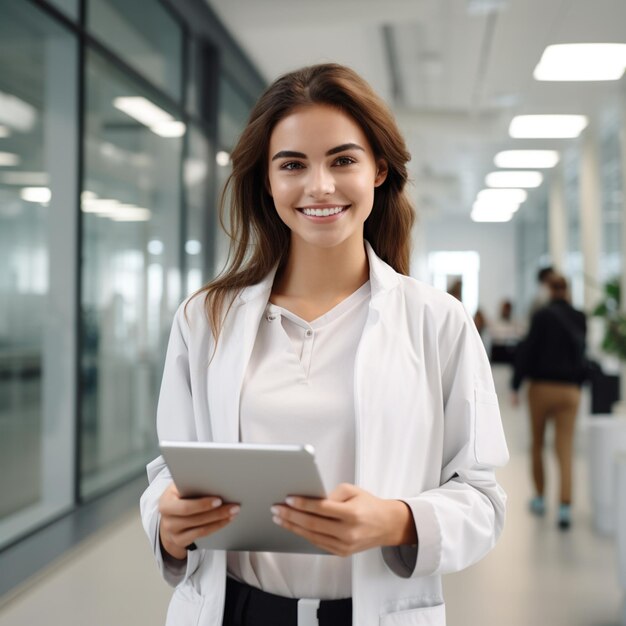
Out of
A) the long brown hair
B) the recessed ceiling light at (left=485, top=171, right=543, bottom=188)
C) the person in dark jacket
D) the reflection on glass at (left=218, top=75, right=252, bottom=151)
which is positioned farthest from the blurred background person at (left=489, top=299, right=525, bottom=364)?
the long brown hair

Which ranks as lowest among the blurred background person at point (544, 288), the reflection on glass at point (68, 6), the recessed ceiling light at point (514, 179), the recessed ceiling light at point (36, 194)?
the blurred background person at point (544, 288)

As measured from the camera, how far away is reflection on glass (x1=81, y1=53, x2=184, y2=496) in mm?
5359

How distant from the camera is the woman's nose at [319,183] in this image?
1476 millimetres

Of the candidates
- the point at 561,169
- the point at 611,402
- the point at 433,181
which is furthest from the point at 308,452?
the point at 433,181

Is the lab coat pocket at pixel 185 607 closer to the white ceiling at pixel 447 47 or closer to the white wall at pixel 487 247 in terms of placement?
the white ceiling at pixel 447 47

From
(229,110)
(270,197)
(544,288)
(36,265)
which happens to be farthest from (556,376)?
(229,110)

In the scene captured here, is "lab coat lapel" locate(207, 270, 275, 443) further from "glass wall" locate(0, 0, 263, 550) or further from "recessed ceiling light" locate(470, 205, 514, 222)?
"recessed ceiling light" locate(470, 205, 514, 222)

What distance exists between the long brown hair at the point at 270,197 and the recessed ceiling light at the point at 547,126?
914 centimetres

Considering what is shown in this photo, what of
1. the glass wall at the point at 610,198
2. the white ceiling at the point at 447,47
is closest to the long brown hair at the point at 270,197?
the white ceiling at the point at 447,47

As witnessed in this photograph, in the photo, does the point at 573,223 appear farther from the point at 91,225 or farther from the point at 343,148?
the point at 343,148

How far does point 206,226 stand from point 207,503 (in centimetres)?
666

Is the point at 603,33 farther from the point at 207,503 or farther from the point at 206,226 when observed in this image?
the point at 207,503

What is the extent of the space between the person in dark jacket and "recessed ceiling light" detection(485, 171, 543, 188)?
1009 centimetres

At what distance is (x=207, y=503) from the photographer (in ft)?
4.25
